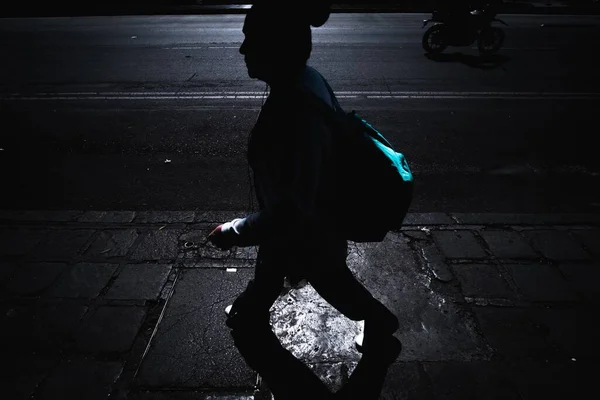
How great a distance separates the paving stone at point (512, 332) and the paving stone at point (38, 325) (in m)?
2.66

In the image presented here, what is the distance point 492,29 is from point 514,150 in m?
5.90

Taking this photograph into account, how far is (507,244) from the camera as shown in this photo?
3.82 meters

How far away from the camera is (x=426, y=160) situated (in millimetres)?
5516

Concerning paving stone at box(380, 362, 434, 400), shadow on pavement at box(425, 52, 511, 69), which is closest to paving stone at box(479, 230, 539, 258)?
paving stone at box(380, 362, 434, 400)

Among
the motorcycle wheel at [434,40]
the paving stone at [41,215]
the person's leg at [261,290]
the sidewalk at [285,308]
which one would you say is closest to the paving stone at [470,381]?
the sidewalk at [285,308]

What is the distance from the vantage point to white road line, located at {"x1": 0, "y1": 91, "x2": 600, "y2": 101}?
297 inches

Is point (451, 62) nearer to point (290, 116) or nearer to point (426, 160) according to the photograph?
point (426, 160)

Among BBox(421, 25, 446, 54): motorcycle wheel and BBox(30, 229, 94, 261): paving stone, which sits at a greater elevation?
BBox(30, 229, 94, 261): paving stone

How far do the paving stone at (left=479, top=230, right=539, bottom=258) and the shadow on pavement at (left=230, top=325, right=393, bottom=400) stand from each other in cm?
164

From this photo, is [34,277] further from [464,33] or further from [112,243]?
[464,33]

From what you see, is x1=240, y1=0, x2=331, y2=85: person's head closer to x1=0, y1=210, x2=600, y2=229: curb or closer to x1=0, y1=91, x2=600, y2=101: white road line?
x1=0, y1=210, x2=600, y2=229: curb

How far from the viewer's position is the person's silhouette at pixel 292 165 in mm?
1822

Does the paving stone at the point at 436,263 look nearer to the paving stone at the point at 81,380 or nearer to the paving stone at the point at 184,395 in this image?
the paving stone at the point at 184,395

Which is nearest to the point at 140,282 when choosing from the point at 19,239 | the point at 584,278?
the point at 19,239
